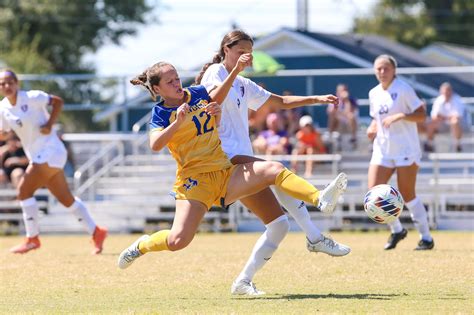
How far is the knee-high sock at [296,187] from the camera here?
902 cm

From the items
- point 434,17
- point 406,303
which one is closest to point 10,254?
point 406,303

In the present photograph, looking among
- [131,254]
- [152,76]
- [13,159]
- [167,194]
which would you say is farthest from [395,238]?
[13,159]

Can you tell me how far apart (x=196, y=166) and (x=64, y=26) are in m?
42.6

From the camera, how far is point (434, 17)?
5825 centimetres

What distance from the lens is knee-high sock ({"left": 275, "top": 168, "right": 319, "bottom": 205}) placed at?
9.02 meters

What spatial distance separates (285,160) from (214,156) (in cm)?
1244

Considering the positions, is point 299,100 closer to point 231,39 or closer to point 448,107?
point 231,39

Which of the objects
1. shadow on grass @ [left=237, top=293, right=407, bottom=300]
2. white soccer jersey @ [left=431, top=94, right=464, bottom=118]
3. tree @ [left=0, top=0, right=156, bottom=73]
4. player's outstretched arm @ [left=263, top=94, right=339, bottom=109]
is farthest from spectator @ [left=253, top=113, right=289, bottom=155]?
tree @ [left=0, top=0, right=156, bottom=73]

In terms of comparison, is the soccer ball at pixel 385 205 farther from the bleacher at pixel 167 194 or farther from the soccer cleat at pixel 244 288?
the bleacher at pixel 167 194

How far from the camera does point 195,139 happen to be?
30.8ft

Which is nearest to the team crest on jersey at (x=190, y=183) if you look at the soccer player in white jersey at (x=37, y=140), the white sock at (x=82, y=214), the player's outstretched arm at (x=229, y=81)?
the player's outstretched arm at (x=229, y=81)

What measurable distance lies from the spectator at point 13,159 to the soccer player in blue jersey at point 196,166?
1294cm

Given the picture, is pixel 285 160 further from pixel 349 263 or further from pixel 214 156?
pixel 214 156

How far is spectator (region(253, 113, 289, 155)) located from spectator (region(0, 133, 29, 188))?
431cm
